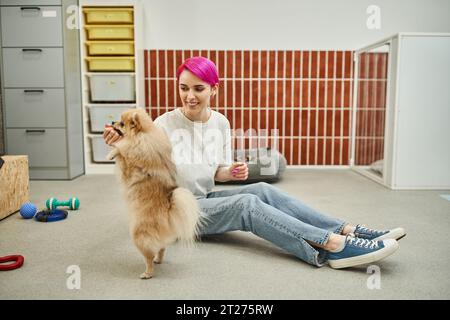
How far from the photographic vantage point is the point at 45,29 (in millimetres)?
3752

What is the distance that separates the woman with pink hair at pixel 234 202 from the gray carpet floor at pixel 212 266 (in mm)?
106

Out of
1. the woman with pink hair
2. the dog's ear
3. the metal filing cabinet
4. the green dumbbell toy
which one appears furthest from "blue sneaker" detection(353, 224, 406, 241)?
the metal filing cabinet

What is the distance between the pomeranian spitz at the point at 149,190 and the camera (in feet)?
5.14

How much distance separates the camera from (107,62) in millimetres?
4172

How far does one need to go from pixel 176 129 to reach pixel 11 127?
266cm

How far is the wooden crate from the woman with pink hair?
127 centimetres

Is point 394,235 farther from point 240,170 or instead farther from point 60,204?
point 60,204

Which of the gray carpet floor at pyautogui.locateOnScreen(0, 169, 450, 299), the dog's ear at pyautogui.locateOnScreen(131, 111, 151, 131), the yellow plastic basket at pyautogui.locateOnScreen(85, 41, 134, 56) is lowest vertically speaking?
the gray carpet floor at pyautogui.locateOnScreen(0, 169, 450, 299)

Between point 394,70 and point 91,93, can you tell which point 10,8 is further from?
point 394,70

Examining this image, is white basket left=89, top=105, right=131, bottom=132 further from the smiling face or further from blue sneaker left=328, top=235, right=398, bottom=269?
blue sneaker left=328, top=235, right=398, bottom=269

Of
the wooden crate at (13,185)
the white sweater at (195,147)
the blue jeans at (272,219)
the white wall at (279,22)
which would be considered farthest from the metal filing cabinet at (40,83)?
the blue jeans at (272,219)

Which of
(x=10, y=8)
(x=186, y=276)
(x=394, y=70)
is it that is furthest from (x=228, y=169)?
(x=10, y=8)

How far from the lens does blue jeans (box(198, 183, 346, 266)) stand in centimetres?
172

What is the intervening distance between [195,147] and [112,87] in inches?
101
